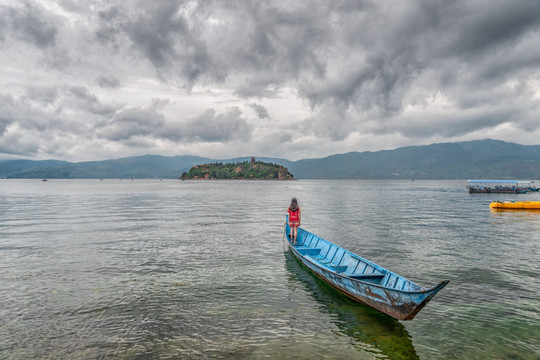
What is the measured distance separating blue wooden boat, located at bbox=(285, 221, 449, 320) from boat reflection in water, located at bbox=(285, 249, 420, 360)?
57 centimetres

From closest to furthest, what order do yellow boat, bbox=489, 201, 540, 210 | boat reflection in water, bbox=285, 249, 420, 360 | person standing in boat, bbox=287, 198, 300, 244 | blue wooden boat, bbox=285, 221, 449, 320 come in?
Result: blue wooden boat, bbox=285, 221, 449, 320
boat reflection in water, bbox=285, 249, 420, 360
person standing in boat, bbox=287, 198, 300, 244
yellow boat, bbox=489, 201, 540, 210

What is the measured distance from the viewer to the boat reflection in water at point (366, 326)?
39.5 feet

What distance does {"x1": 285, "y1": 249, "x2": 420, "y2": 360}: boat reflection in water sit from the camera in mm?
12055

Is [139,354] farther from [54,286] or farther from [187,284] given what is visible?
[54,286]

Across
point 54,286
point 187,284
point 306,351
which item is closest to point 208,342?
point 306,351

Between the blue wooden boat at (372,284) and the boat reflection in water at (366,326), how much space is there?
1.88ft

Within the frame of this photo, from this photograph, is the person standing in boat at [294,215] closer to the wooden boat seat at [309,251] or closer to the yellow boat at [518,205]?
the wooden boat seat at [309,251]

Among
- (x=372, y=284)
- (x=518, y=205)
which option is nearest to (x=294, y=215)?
(x=372, y=284)

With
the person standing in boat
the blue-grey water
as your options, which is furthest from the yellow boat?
the person standing in boat

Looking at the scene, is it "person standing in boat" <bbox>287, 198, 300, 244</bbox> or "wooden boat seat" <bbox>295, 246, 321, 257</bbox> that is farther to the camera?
"person standing in boat" <bbox>287, 198, 300, 244</bbox>

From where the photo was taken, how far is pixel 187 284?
18859mm

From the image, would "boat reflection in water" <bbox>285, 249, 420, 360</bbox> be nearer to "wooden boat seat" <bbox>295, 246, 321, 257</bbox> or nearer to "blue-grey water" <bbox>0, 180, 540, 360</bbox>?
"blue-grey water" <bbox>0, 180, 540, 360</bbox>

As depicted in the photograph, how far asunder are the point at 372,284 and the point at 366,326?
2.01 m

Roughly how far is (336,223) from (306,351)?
33.5m
